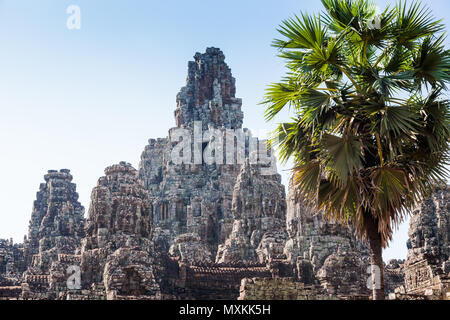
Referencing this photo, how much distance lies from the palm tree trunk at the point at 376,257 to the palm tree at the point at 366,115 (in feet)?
0.09

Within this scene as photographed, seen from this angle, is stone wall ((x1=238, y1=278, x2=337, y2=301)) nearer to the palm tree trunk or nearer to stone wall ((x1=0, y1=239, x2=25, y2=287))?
the palm tree trunk

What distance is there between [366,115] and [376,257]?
3791mm

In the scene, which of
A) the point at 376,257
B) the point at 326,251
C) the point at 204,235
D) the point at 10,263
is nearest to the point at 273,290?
the point at 376,257

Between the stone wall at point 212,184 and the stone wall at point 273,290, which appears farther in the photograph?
the stone wall at point 212,184

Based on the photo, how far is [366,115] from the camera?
1583cm

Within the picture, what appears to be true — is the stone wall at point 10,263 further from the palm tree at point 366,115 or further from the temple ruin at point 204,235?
the palm tree at point 366,115

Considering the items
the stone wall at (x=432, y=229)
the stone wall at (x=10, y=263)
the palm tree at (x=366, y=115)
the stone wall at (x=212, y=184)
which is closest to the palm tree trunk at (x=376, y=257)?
the palm tree at (x=366, y=115)

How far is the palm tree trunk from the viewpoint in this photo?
51.3 feet

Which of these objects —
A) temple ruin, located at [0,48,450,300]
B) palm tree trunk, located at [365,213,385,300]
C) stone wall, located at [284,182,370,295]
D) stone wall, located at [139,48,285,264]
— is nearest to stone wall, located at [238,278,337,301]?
temple ruin, located at [0,48,450,300]

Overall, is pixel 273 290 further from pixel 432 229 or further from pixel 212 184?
pixel 212 184

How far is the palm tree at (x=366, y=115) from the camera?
1550 cm

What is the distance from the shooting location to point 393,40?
16.2 meters
